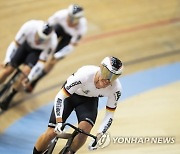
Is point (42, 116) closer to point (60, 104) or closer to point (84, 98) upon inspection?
point (84, 98)

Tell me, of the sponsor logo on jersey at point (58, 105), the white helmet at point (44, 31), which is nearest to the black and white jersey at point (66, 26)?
the white helmet at point (44, 31)

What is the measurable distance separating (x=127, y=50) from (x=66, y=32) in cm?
110

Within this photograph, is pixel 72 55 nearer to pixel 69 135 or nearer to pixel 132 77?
pixel 132 77

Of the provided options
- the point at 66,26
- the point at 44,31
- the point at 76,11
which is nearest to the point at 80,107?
the point at 44,31

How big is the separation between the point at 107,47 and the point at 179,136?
6.59ft

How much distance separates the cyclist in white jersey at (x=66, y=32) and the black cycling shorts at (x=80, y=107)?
1149 millimetres

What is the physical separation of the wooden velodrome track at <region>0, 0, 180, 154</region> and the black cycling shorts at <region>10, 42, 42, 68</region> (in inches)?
22.3

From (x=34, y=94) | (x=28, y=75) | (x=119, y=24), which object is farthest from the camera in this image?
(x=119, y=24)

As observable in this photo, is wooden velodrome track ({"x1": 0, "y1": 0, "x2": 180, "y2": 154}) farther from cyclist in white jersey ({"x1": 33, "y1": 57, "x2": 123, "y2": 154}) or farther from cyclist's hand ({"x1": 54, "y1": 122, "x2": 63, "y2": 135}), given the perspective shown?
cyclist's hand ({"x1": 54, "y1": 122, "x2": 63, "y2": 135})

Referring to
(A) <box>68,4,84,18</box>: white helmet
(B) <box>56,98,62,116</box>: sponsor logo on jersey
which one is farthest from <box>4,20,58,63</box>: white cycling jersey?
(B) <box>56,98,62,116</box>: sponsor logo on jersey

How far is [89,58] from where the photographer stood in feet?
21.3

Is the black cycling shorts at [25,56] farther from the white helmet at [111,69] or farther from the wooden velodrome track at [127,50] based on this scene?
the white helmet at [111,69]

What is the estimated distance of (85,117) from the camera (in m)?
4.15

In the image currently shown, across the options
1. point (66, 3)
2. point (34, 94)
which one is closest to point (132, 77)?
point (34, 94)
